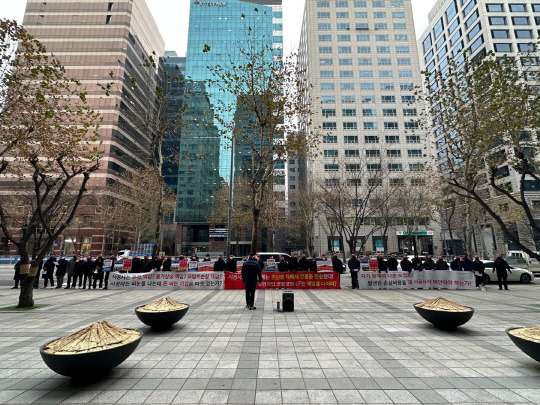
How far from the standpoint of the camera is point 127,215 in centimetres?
3747

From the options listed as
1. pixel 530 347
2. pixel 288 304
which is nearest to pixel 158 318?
pixel 288 304

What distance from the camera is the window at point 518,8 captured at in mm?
44375

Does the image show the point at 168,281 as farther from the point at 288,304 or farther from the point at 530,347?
the point at 530,347

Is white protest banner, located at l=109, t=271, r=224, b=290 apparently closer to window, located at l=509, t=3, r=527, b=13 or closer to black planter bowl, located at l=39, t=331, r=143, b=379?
black planter bowl, located at l=39, t=331, r=143, b=379

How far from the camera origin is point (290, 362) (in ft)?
15.2

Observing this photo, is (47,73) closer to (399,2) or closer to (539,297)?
(539,297)

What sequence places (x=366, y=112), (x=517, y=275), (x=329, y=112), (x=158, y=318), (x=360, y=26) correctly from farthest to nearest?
(x=360, y=26), (x=366, y=112), (x=329, y=112), (x=517, y=275), (x=158, y=318)

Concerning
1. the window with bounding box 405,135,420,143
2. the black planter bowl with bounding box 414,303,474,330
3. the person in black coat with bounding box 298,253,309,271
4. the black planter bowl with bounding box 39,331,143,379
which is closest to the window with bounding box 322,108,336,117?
the window with bounding box 405,135,420,143

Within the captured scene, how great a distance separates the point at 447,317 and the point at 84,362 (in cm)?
718

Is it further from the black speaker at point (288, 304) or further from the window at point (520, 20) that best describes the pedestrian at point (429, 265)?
the window at point (520, 20)

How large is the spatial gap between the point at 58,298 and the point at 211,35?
64.5 metres

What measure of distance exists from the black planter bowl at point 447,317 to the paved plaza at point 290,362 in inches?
8.3

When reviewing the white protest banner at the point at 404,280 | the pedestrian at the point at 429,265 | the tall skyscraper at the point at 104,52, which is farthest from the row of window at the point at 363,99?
the white protest banner at the point at 404,280

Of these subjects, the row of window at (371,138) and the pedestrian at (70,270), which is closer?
the pedestrian at (70,270)
